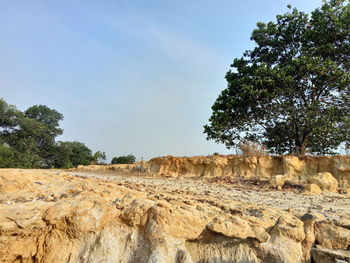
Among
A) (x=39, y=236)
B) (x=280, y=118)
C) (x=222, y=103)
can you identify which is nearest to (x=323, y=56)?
(x=280, y=118)

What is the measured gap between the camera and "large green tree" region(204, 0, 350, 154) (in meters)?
13.0

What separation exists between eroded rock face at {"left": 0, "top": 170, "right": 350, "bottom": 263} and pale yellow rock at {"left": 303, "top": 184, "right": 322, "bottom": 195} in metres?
3.20

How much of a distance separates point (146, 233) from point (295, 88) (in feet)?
39.6

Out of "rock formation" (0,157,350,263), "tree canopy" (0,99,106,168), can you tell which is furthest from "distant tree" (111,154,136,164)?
"rock formation" (0,157,350,263)

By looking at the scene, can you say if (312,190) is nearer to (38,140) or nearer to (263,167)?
(263,167)

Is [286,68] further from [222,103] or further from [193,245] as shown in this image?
[193,245]

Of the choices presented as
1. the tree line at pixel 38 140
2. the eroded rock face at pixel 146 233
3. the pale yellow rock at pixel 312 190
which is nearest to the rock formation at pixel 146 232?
the eroded rock face at pixel 146 233

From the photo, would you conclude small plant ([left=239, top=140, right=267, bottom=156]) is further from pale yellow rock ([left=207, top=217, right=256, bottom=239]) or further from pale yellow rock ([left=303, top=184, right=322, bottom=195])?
pale yellow rock ([left=207, top=217, right=256, bottom=239])

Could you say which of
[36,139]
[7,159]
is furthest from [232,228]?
[36,139]

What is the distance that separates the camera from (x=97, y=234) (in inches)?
161

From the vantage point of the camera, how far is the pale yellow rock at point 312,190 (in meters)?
7.41

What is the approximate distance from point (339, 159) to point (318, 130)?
328cm

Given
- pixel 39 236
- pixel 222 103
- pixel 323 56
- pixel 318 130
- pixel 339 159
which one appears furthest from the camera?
pixel 222 103

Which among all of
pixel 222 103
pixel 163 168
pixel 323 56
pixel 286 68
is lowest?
pixel 163 168
